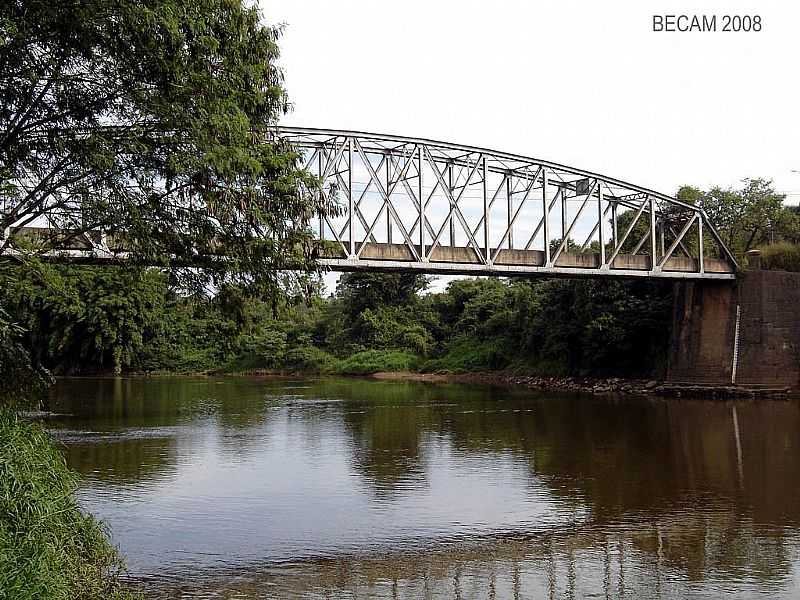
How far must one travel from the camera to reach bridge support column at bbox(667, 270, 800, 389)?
3828 centimetres

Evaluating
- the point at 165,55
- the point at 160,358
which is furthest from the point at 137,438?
the point at 160,358

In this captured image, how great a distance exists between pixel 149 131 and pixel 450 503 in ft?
28.0

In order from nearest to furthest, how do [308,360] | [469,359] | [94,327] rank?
1. [94,327]
2. [469,359]
3. [308,360]

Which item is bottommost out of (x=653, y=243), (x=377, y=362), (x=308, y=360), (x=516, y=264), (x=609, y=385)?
(x=609, y=385)

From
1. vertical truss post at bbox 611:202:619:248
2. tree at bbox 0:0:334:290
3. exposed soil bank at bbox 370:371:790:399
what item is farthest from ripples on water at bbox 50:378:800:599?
vertical truss post at bbox 611:202:619:248

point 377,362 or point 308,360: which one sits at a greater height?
point 308,360

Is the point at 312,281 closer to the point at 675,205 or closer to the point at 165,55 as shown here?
the point at 165,55

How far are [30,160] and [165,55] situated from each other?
2.26m

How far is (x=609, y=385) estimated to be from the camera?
4556cm

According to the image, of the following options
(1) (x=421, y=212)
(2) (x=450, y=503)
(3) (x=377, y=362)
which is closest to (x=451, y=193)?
(1) (x=421, y=212)

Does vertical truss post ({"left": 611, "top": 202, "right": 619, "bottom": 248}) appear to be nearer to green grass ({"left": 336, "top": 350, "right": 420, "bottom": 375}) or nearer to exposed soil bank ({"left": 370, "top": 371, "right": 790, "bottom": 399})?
exposed soil bank ({"left": 370, "top": 371, "right": 790, "bottom": 399})

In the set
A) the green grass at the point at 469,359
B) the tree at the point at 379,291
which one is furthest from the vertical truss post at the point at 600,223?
the tree at the point at 379,291

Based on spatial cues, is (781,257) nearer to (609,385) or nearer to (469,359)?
(609,385)

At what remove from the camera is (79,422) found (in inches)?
1184
